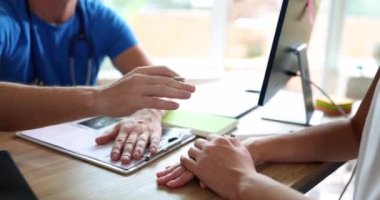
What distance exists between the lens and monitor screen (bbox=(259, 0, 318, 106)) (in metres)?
1.18

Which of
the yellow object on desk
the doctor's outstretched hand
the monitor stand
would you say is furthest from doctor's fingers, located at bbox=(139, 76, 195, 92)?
the yellow object on desk

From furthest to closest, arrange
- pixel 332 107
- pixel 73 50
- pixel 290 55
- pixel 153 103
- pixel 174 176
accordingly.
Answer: pixel 73 50
pixel 332 107
pixel 290 55
pixel 153 103
pixel 174 176

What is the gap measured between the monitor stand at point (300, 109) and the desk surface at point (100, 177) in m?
0.32

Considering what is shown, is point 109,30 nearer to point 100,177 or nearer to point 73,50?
point 73,50

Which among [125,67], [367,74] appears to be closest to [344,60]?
[367,74]

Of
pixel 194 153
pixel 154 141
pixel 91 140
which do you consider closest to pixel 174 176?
pixel 194 153

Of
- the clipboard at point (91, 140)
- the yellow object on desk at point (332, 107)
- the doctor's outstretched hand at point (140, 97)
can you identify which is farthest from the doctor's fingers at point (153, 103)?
the yellow object on desk at point (332, 107)

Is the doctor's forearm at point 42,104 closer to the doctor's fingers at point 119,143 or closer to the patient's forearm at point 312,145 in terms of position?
the doctor's fingers at point 119,143

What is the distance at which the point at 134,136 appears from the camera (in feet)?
3.83

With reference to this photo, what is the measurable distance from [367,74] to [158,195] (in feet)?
6.21

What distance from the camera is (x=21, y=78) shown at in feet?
5.49

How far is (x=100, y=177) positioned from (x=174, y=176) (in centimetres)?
16

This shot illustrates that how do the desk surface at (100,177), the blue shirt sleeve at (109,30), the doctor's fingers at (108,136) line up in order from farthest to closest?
the blue shirt sleeve at (109,30) < the doctor's fingers at (108,136) < the desk surface at (100,177)

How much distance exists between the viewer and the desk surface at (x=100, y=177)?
0.94 meters
